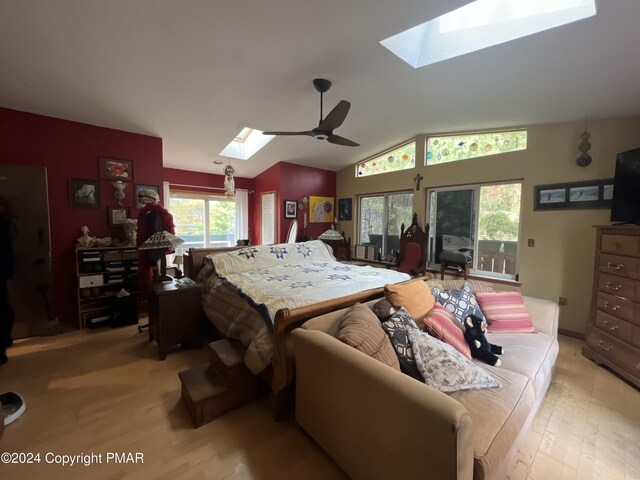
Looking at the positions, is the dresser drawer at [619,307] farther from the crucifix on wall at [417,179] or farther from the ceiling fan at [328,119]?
the ceiling fan at [328,119]

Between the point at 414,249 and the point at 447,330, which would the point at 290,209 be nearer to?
the point at 414,249

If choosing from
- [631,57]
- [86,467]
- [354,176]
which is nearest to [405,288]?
[86,467]

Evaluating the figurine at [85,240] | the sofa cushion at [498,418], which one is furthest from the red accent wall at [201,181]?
the sofa cushion at [498,418]

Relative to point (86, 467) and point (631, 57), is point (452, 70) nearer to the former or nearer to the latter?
point (631, 57)

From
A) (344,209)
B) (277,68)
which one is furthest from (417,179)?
(277,68)

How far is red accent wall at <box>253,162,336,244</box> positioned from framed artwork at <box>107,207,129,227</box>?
95.8 inches

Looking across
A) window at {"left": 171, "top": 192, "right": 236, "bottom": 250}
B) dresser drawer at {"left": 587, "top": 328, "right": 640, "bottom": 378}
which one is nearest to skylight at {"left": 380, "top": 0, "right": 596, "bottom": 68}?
dresser drawer at {"left": 587, "top": 328, "right": 640, "bottom": 378}

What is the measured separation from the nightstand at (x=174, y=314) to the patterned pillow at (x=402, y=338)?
6.34 ft

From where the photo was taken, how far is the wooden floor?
4.72 feet

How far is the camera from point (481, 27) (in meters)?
A: 2.12

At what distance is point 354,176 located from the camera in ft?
18.2

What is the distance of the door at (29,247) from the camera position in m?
2.80

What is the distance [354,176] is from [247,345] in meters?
4.34

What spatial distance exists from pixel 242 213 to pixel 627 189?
574 cm
